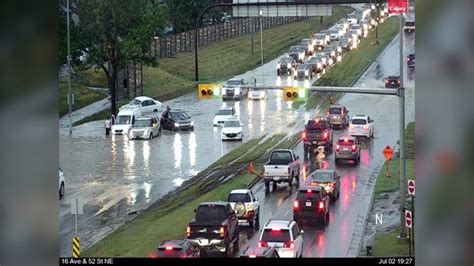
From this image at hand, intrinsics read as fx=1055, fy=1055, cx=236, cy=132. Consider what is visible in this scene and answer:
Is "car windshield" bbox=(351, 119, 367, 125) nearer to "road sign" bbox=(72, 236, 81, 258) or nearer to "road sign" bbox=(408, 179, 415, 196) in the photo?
"road sign" bbox=(408, 179, 415, 196)

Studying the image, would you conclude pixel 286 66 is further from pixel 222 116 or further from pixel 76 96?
pixel 76 96

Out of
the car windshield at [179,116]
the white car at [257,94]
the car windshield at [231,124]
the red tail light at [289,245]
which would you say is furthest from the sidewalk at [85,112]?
the red tail light at [289,245]

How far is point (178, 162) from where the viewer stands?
580 inches

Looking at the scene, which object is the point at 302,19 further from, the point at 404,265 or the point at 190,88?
the point at 404,265

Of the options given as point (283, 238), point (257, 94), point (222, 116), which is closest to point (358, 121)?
point (222, 116)

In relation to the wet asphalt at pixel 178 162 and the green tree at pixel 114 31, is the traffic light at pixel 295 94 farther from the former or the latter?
the green tree at pixel 114 31

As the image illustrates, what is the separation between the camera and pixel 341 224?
1365cm

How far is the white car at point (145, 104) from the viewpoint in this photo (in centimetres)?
1482

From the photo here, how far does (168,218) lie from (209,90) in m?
2.75

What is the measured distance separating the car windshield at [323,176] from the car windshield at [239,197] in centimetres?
107

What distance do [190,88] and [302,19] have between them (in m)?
2.06

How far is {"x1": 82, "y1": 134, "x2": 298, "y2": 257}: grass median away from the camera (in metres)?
12.7

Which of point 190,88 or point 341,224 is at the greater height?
point 190,88
